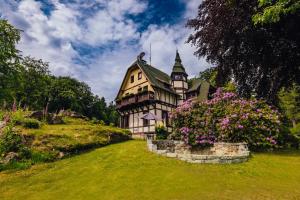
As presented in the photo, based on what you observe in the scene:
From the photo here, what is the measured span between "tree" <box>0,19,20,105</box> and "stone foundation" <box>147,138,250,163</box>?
24942 mm

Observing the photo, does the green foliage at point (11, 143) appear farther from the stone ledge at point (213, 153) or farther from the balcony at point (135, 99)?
the balcony at point (135, 99)

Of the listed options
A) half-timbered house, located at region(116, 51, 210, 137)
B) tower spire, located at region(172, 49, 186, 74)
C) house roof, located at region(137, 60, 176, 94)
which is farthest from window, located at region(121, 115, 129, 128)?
tower spire, located at region(172, 49, 186, 74)

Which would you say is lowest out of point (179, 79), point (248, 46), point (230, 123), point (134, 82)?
point (230, 123)

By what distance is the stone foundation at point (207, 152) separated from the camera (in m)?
10.8

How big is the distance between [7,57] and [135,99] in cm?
1664

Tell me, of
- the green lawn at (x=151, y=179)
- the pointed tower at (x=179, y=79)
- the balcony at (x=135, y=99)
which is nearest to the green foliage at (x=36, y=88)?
the green lawn at (x=151, y=179)

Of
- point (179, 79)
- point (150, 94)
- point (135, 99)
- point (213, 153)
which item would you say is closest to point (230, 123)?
point (213, 153)

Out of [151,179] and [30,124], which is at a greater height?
[30,124]

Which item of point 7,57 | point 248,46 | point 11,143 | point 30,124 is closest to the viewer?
point 11,143

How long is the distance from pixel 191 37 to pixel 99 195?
1419cm

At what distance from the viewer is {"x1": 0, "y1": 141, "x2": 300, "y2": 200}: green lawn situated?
7184mm

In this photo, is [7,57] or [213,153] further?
[7,57]

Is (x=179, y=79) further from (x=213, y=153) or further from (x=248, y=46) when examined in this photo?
(x=213, y=153)

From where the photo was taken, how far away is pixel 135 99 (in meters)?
32.5
